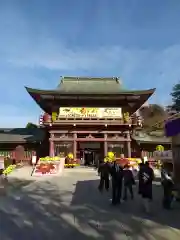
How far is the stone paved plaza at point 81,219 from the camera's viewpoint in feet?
25.5

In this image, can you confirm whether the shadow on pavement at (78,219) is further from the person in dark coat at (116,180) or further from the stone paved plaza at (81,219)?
the person in dark coat at (116,180)

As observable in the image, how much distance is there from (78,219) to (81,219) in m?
0.09

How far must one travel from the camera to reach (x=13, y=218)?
385 inches

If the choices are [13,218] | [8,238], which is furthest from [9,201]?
[8,238]

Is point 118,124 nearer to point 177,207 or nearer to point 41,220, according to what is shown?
point 177,207

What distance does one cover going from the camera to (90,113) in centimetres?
3359

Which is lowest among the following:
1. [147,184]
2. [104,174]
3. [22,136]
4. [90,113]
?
[147,184]

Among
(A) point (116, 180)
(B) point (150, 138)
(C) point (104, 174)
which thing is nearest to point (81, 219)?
(A) point (116, 180)

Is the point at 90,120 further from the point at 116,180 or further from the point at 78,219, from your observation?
the point at 78,219

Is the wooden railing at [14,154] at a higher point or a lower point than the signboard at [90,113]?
lower

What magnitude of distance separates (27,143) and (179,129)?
91.3ft

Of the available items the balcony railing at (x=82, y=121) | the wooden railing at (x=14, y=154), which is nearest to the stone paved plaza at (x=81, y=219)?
the balcony railing at (x=82, y=121)

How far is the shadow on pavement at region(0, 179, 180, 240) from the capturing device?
307 inches

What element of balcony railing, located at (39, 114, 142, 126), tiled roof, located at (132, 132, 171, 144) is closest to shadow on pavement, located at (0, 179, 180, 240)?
balcony railing, located at (39, 114, 142, 126)
